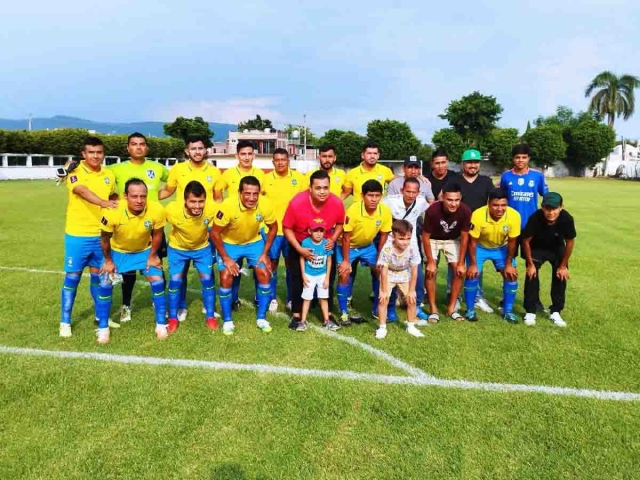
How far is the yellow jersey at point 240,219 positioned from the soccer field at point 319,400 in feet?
3.38

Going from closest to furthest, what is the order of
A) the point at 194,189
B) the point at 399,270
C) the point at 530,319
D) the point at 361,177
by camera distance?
1. the point at 194,189
2. the point at 399,270
3. the point at 530,319
4. the point at 361,177

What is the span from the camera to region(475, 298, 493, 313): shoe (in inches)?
229

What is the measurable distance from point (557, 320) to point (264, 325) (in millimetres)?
3423

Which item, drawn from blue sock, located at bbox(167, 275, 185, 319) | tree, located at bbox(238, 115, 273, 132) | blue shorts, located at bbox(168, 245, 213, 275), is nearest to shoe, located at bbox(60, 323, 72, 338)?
blue sock, located at bbox(167, 275, 185, 319)

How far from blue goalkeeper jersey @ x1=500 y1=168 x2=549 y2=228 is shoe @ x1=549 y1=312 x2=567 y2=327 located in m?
1.18

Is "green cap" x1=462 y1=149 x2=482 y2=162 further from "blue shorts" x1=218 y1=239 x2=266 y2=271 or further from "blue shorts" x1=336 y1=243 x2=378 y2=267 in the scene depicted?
"blue shorts" x1=218 y1=239 x2=266 y2=271

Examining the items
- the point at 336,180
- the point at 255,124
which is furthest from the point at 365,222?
the point at 255,124

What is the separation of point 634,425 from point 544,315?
8.05 feet

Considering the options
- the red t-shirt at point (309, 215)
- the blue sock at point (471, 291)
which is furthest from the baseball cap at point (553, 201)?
the red t-shirt at point (309, 215)

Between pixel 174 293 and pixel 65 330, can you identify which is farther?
pixel 174 293

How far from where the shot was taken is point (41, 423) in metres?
3.23

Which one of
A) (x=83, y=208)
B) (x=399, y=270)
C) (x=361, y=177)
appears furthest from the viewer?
(x=361, y=177)

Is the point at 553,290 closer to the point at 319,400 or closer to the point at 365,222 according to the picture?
the point at 365,222

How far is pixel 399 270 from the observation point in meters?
5.07
